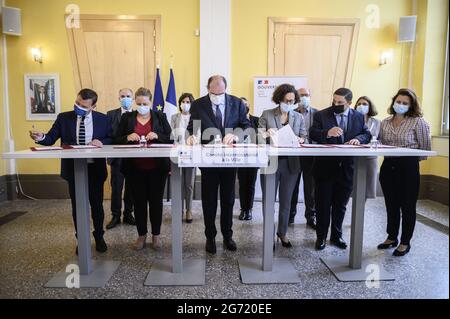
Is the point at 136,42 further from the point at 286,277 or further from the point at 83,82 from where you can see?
the point at 286,277

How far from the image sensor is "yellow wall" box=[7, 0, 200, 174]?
512cm

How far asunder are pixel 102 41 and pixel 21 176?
2.55m

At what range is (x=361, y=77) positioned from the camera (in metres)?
5.41

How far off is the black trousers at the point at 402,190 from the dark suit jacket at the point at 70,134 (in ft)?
8.76

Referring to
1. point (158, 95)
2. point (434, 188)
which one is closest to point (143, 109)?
point (158, 95)

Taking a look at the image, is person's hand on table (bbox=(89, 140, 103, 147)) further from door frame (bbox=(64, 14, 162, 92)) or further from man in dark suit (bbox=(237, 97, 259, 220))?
door frame (bbox=(64, 14, 162, 92))

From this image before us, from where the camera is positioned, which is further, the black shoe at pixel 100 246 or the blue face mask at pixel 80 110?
the black shoe at pixel 100 246

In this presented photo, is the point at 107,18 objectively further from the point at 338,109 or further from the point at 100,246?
the point at 338,109

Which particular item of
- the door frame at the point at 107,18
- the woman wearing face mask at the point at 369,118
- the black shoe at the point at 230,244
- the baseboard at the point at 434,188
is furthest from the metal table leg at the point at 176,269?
the baseboard at the point at 434,188

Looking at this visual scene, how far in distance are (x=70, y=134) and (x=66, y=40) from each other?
3.00 m

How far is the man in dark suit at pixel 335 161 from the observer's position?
3.04 metres

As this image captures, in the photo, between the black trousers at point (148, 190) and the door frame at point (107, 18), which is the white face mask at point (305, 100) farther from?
the door frame at point (107, 18)

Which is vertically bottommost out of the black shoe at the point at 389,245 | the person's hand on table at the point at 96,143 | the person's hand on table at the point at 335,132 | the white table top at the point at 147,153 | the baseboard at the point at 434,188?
the black shoe at the point at 389,245
